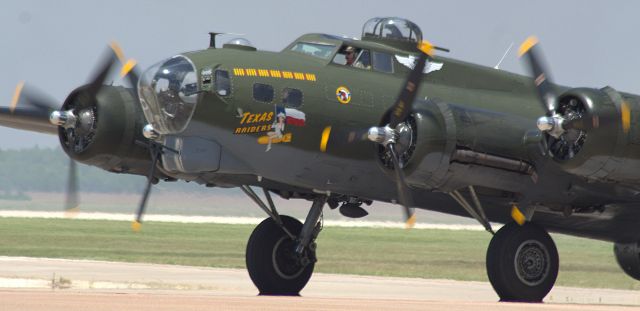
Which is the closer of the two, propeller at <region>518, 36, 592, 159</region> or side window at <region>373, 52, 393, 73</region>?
propeller at <region>518, 36, 592, 159</region>

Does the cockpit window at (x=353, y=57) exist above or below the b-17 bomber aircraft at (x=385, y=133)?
above

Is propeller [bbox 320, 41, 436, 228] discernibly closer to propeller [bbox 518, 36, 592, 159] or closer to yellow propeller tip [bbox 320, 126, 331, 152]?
yellow propeller tip [bbox 320, 126, 331, 152]

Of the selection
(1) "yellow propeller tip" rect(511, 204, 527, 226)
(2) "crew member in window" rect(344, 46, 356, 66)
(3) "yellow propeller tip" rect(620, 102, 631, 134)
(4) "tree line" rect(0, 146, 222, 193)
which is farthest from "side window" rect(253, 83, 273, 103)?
(4) "tree line" rect(0, 146, 222, 193)

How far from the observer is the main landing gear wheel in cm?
2388

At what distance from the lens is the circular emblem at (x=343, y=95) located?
77.3ft

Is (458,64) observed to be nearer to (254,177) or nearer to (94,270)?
(254,177)

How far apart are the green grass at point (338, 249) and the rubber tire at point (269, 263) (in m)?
12.2

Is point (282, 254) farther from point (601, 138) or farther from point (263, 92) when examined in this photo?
point (601, 138)

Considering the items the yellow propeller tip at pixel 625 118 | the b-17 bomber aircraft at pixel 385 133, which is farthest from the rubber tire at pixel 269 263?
the yellow propeller tip at pixel 625 118

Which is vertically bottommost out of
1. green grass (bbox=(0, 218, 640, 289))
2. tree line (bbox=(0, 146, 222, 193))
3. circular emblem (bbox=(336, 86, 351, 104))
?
tree line (bbox=(0, 146, 222, 193))

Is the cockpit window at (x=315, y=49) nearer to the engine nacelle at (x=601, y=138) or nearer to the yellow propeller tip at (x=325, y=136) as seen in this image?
the yellow propeller tip at (x=325, y=136)

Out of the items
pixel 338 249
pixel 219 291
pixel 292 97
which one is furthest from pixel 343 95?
pixel 338 249

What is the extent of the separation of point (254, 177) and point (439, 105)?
4.26 meters

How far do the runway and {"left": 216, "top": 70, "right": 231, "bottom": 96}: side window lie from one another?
3.56 metres
